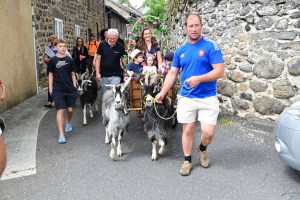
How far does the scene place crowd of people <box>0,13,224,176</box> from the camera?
393cm

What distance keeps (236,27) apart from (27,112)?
562 centimetres

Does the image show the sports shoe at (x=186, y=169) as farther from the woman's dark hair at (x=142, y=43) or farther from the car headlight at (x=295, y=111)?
the woman's dark hair at (x=142, y=43)

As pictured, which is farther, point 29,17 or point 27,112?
point 29,17

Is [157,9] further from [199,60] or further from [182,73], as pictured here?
[199,60]

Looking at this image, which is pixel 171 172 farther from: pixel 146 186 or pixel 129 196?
pixel 129 196

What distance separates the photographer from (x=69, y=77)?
20.1 ft

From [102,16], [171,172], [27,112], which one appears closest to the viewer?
[171,172]

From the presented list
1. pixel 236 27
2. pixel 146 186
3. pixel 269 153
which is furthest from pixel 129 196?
pixel 236 27

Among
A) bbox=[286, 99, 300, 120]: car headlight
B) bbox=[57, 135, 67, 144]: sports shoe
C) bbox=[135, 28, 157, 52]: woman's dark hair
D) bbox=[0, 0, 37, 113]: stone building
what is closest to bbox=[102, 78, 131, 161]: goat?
bbox=[57, 135, 67, 144]: sports shoe

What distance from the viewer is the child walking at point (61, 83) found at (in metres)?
5.94

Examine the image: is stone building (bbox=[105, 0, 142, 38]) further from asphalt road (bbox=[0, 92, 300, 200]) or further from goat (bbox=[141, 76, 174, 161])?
goat (bbox=[141, 76, 174, 161])

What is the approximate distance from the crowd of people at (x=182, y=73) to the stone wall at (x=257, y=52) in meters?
1.51

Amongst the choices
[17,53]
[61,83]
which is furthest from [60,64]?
[17,53]

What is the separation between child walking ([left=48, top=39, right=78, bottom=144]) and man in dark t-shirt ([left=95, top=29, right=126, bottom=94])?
32.6 inches
